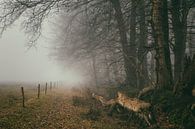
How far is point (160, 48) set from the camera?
1348 centimetres

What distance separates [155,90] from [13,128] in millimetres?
6396

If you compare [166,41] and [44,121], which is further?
[166,41]

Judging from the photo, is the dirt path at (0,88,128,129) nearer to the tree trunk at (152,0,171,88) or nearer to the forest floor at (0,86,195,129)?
the forest floor at (0,86,195,129)

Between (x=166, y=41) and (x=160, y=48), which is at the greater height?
(x=166, y=41)

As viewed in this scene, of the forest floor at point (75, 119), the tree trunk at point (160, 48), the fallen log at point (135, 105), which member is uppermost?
the tree trunk at point (160, 48)

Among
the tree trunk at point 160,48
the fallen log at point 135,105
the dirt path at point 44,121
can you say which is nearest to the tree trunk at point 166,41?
the tree trunk at point 160,48

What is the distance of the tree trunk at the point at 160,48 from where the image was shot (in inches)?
521

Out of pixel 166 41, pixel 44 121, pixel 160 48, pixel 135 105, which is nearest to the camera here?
pixel 44 121

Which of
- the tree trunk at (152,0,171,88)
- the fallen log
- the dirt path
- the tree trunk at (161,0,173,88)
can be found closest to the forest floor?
the dirt path

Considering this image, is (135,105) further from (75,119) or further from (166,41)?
(166,41)

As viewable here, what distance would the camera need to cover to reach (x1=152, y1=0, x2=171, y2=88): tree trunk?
13.2 m

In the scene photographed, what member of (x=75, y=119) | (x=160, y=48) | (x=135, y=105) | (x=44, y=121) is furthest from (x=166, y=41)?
(x=44, y=121)

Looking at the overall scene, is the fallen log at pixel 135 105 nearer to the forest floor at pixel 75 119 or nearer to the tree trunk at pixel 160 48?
the forest floor at pixel 75 119

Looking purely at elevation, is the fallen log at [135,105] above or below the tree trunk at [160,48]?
below
